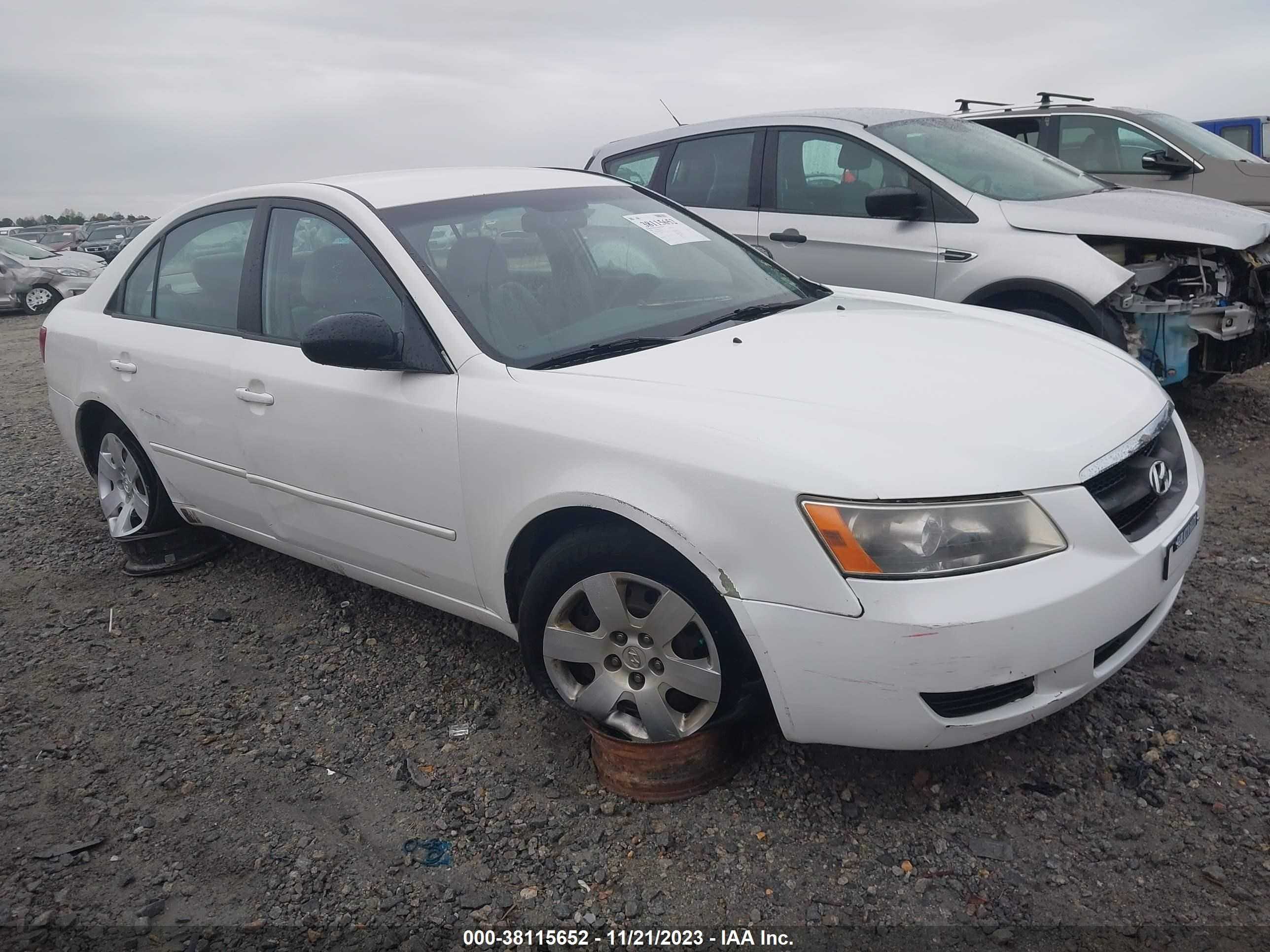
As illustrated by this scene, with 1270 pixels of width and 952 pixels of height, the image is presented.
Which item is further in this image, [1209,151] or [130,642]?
[1209,151]

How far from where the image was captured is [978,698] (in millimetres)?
2223

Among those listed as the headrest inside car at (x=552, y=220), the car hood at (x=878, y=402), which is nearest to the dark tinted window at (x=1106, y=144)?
the car hood at (x=878, y=402)

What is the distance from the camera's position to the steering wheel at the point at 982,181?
5.25m

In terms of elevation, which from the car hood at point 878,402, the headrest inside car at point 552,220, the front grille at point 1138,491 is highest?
the headrest inside car at point 552,220

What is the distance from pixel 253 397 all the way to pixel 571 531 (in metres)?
1.42

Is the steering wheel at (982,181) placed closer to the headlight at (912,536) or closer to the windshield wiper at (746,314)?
the windshield wiper at (746,314)

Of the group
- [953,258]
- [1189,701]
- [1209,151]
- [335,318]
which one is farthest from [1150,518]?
[1209,151]

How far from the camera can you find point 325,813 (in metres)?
2.66

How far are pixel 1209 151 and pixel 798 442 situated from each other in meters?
7.12

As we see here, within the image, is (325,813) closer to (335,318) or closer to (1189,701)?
(335,318)

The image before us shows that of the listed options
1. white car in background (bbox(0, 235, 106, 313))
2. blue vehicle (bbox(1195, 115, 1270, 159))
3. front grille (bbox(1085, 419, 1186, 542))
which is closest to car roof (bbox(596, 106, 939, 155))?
front grille (bbox(1085, 419, 1186, 542))

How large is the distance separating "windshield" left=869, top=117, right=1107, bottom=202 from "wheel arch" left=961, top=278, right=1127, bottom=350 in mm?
510

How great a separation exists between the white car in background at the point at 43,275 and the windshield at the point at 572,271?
657 inches

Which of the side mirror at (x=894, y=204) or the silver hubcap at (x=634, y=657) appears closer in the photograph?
the silver hubcap at (x=634, y=657)
